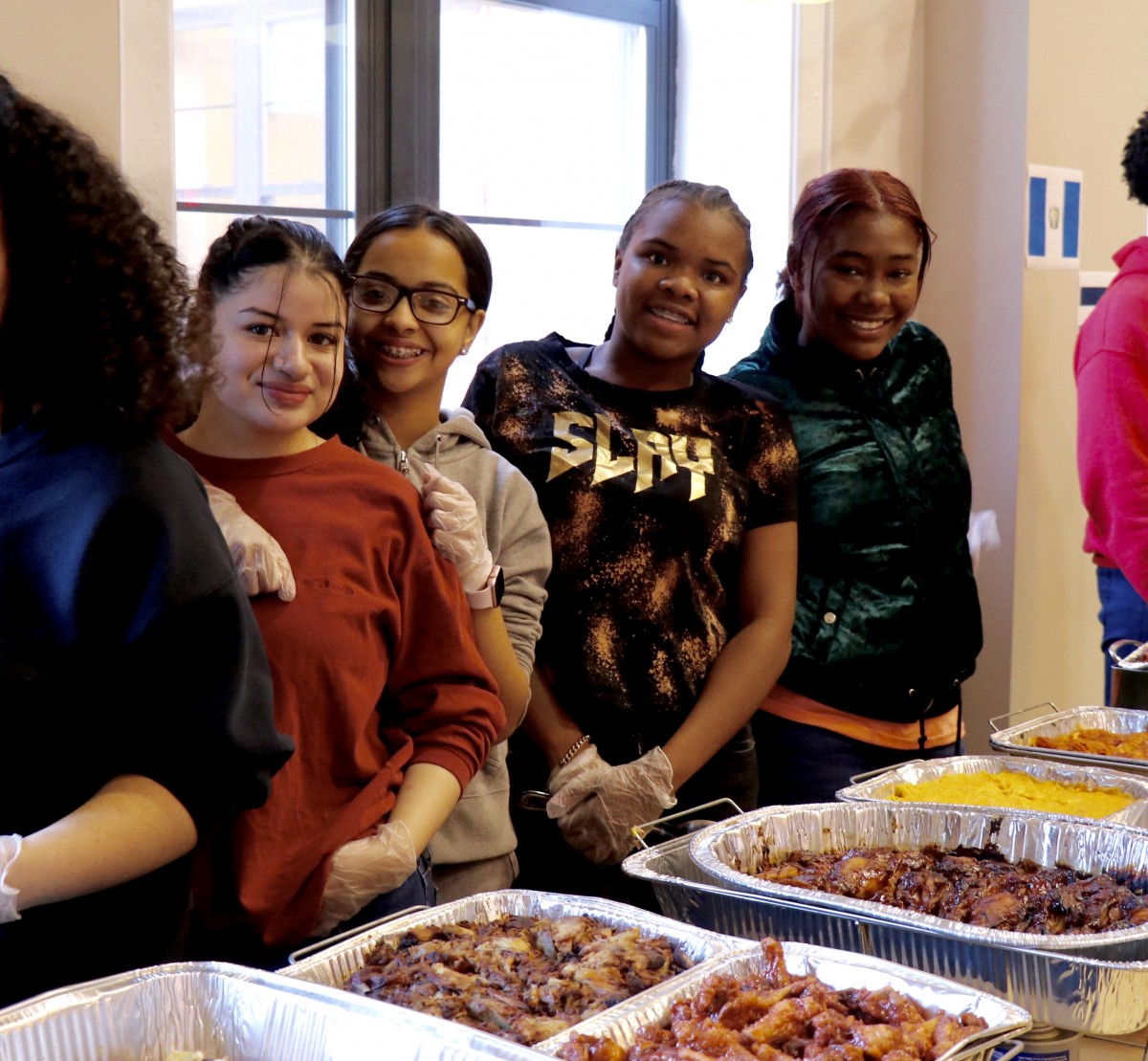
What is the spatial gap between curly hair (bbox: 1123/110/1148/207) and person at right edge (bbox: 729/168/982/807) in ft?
2.68

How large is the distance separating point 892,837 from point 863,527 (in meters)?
0.68

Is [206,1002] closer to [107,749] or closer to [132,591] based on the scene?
[107,749]

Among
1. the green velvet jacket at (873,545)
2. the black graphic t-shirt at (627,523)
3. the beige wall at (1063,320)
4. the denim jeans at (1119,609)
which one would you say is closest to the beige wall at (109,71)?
the black graphic t-shirt at (627,523)

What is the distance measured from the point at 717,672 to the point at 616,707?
17cm

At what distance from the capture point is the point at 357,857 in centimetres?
146

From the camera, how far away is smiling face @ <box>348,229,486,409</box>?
1796mm

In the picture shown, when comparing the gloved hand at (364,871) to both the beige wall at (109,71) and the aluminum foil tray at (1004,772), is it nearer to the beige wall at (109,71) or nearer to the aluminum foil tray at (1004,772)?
the aluminum foil tray at (1004,772)

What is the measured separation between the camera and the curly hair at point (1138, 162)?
2881 mm

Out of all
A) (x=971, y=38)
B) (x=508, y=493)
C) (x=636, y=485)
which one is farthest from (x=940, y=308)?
(x=508, y=493)

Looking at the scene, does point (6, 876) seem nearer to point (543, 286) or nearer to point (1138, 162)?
point (543, 286)

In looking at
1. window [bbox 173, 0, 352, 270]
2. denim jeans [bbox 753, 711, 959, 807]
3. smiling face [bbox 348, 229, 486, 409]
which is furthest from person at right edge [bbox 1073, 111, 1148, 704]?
window [bbox 173, 0, 352, 270]

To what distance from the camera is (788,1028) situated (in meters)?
1.16

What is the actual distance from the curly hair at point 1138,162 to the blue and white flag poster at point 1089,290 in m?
0.71

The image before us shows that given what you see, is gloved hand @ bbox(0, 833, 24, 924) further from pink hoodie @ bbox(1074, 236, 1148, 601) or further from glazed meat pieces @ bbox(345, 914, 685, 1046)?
pink hoodie @ bbox(1074, 236, 1148, 601)
